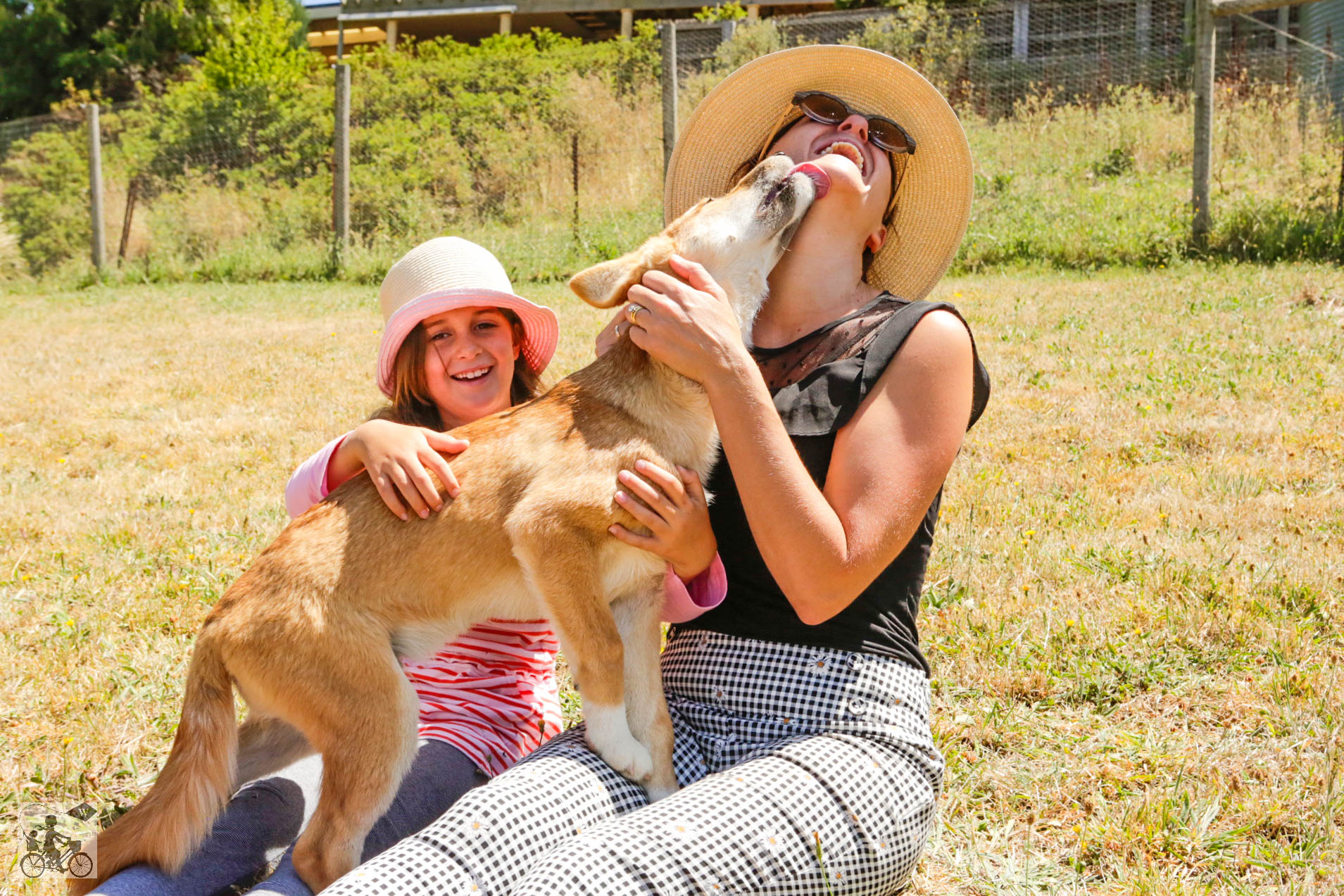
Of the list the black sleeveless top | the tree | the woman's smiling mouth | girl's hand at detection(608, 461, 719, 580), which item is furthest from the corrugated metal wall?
the tree

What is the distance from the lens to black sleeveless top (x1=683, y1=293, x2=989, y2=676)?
2.46 meters

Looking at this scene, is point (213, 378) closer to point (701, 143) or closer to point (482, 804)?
point (701, 143)

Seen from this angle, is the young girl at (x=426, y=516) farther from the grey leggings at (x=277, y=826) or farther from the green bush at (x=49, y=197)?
the green bush at (x=49, y=197)

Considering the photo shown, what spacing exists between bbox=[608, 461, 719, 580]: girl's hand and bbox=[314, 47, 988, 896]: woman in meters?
0.13

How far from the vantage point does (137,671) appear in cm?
357

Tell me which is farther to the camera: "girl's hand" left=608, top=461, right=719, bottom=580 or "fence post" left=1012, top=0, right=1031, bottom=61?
"fence post" left=1012, top=0, right=1031, bottom=61

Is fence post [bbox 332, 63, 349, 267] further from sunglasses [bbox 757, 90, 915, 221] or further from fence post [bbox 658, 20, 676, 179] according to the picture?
sunglasses [bbox 757, 90, 915, 221]

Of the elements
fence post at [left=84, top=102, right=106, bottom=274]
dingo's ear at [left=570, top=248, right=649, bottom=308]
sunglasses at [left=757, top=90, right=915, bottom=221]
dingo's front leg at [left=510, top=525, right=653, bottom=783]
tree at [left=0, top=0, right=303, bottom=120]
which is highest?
tree at [left=0, top=0, right=303, bottom=120]

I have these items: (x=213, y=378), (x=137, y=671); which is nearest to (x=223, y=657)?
(x=137, y=671)

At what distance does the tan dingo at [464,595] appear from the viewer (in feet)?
7.72

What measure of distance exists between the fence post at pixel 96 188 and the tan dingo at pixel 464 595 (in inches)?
562

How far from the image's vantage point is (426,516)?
2.65 m

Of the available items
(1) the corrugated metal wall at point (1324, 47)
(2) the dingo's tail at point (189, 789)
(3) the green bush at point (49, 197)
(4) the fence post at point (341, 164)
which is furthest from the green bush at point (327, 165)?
(2) the dingo's tail at point (189, 789)

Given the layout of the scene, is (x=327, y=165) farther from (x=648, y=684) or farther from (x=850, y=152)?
(x=648, y=684)
